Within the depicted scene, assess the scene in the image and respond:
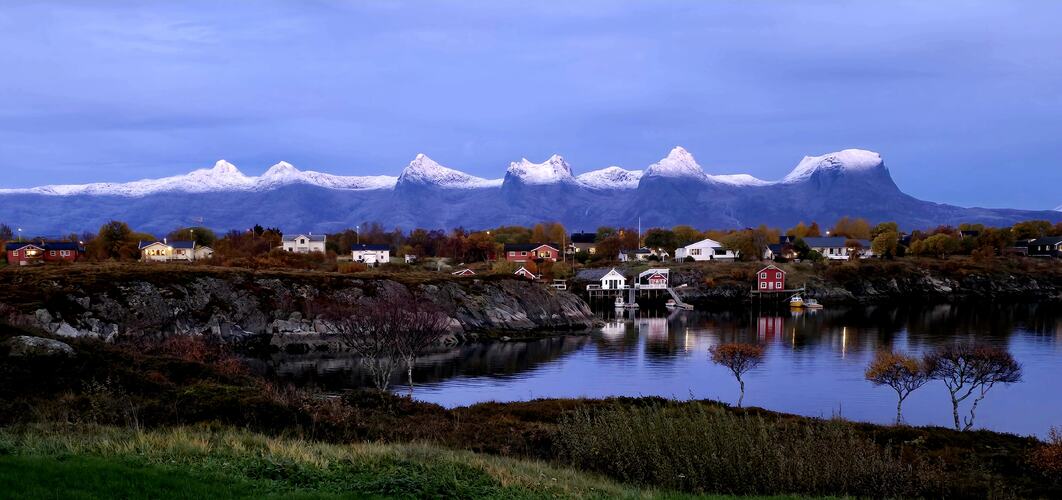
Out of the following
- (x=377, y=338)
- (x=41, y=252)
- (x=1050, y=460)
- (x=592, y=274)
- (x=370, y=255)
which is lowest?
(x=1050, y=460)

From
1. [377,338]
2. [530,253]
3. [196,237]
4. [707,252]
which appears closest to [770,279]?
[707,252]

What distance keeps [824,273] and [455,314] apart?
300ft

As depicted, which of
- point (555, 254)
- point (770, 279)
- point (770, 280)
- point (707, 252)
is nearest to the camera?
point (770, 280)

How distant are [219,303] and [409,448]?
62719 mm

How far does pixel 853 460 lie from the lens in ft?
52.6

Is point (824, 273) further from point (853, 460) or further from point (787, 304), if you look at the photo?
point (853, 460)

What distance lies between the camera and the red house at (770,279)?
14012 cm

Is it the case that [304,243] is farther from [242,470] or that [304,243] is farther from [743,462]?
[743,462]

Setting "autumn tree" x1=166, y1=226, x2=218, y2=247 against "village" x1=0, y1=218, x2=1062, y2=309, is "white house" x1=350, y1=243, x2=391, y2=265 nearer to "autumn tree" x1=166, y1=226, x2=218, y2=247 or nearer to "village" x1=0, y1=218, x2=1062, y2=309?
"village" x1=0, y1=218, x2=1062, y2=309

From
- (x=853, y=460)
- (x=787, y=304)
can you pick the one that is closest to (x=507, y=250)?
(x=787, y=304)

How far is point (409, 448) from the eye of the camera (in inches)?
699

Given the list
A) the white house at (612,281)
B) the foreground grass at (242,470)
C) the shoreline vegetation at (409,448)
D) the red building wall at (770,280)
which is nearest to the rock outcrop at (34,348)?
the shoreline vegetation at (409,448)

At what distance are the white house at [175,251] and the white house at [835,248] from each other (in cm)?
13189

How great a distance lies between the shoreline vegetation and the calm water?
75.1 feet
